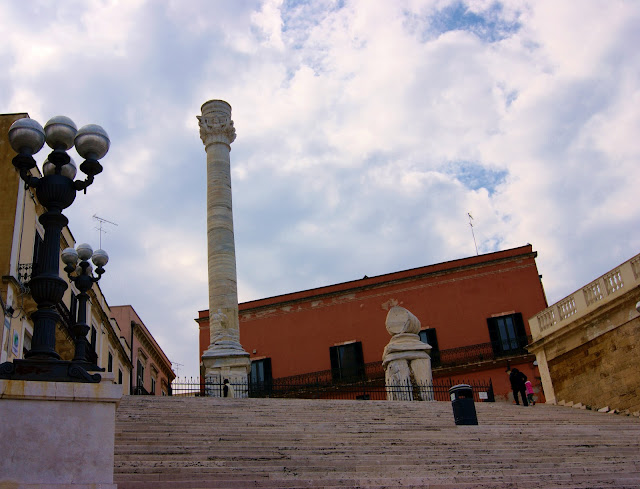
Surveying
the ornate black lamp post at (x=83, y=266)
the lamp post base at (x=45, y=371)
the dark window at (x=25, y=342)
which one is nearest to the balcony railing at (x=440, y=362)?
the dark window at (x=25, y=342)

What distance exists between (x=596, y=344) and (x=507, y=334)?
11709 millimetres

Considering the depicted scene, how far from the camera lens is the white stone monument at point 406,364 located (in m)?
18.2

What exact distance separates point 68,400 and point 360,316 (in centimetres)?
2535

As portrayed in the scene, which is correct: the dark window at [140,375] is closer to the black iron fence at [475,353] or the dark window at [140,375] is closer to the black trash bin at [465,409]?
the black iron fence at [475,353]

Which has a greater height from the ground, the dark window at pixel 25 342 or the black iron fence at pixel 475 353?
the black iron fence at pixel 475 353

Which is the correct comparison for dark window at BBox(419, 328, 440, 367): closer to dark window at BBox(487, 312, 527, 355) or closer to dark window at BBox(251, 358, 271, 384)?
dark window at BBox(487, 312, 527, 355)

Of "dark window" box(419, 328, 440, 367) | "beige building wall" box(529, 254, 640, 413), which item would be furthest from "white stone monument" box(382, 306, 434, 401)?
"dark window" box(419, 328, 440, 367)

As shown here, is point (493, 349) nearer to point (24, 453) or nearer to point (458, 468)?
point (458, 468)

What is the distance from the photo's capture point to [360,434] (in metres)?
11.3

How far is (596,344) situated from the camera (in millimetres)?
17375

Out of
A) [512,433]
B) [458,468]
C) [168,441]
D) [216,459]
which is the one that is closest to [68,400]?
[216,459]

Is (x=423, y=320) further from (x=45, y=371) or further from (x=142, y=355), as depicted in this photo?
(x=45, y=371)

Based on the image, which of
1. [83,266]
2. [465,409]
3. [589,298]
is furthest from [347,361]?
[83,266]

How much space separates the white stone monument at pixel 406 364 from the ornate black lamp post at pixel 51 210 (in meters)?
12.1
